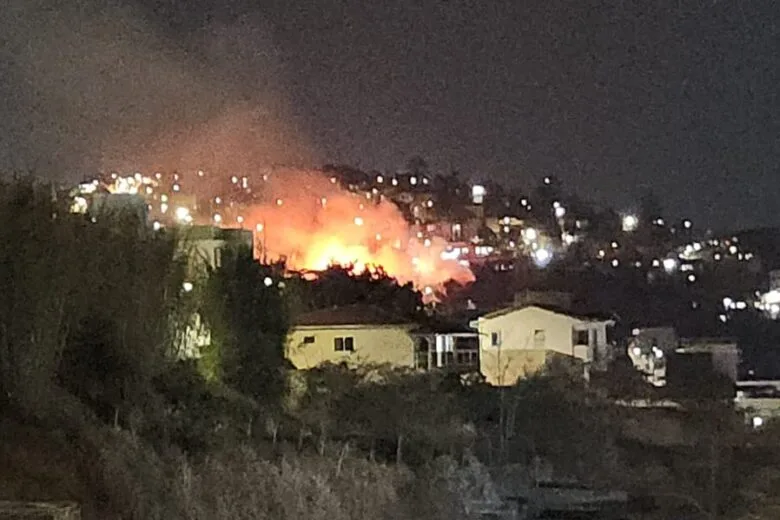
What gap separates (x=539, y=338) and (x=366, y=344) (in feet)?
10.9

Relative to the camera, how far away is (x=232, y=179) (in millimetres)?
40688

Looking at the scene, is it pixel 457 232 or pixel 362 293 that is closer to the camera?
pixel 362 293

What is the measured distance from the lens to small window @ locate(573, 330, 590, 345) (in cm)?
2152

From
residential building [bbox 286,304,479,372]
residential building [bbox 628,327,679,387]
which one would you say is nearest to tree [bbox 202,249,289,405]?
residential building [bbox 286,304,479,372]

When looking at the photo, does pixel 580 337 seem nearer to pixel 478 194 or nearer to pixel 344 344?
pixel 344 344

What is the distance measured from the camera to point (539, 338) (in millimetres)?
21484

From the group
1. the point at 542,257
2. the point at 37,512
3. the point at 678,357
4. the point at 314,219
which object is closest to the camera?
the point at 37,512

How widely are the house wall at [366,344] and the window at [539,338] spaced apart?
2.58 m

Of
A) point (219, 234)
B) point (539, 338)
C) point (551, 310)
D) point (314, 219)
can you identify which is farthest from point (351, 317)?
point (314, 219)

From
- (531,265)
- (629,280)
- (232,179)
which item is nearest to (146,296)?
(629,280)

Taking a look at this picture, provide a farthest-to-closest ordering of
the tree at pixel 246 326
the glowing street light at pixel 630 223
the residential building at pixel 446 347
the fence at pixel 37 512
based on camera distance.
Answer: the glowing street light at pixel 630 223, the residential building at pixel 446 347, the tree at pixel 246 326, the fence at pixel 37 512

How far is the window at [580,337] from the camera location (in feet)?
70.6

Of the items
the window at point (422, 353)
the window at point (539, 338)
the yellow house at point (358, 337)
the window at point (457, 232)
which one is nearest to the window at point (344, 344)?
the yellow house at point (358, 337)

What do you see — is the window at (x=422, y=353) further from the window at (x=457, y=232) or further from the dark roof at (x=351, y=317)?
the window at (x=457, y=232)
